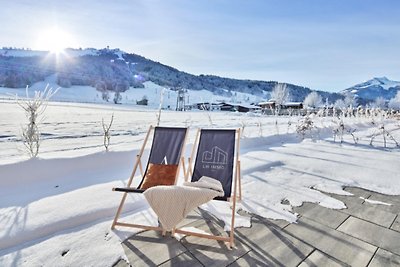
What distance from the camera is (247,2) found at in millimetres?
5535

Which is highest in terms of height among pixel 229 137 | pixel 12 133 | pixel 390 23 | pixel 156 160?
pixel 390 23

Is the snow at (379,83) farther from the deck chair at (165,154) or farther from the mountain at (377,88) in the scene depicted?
the deck chair at (165,154)

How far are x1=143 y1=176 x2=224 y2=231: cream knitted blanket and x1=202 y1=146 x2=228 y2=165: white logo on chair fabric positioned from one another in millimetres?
573

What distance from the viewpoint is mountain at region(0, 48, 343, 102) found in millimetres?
74938

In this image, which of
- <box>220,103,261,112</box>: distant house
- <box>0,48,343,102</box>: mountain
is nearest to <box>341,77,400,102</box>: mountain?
<box>0,48,343,102</box>: mountain

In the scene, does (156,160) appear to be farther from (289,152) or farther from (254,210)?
(289,152)

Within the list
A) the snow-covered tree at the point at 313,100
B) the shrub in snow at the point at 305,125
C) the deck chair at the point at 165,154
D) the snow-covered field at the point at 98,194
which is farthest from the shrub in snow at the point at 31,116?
the snow-covered tree at the point at 313,100

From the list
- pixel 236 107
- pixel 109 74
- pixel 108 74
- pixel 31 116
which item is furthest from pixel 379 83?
pixel 31 116

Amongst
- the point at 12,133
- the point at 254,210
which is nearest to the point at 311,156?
the point at 254,210

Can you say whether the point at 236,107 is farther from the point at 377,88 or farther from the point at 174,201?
the point at 377,88

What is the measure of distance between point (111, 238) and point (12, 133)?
Answer: 26.4 ft

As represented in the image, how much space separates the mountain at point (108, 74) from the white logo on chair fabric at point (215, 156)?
69.8 metres

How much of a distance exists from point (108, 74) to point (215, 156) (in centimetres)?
9906

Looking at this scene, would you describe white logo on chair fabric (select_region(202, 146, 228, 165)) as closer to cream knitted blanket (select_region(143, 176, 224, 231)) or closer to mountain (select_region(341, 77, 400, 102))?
cream knitted blanket (select_region(143, 176, 224, 231))
